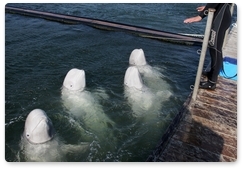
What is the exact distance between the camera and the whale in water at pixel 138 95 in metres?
5.64

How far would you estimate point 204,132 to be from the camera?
4207mm

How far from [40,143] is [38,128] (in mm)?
298

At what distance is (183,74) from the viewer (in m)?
7.73

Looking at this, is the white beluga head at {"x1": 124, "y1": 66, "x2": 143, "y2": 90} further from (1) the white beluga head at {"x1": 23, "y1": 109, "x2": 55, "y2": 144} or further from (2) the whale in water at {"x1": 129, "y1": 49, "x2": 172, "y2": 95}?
(1) the white beluga head at {"x1": 23, "y1": 109, "x2": 55, "y2": 144}

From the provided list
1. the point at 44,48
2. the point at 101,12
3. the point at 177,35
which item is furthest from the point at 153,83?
the point at 101,12

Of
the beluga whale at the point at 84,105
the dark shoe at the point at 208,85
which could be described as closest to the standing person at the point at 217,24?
the dark shoe at the point at 208,85

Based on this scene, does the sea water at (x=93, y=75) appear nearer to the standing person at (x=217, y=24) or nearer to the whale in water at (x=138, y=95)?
the whale in water at (x=138, y=95)

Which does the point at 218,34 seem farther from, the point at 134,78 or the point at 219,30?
the point at 134,78

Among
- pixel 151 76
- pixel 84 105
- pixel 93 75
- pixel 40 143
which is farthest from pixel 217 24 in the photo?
pixel 40 143

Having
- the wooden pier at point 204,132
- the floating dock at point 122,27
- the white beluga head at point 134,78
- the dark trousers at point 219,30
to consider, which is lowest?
the wooden pier at point 204,132

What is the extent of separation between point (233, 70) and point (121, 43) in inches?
180

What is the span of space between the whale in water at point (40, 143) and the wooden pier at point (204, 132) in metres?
1.64

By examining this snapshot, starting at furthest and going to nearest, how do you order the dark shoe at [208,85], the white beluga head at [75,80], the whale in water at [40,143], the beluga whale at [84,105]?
1. the white beluga head at [75,80]
2. the dark shoe at [208,85]
3. the beluga whale at [84,105]
4. the whale in water at [40,143]

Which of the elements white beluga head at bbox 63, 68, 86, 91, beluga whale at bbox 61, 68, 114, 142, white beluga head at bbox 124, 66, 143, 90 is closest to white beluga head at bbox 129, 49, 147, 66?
white beluga head at bbox 124, 66, 143, 90
